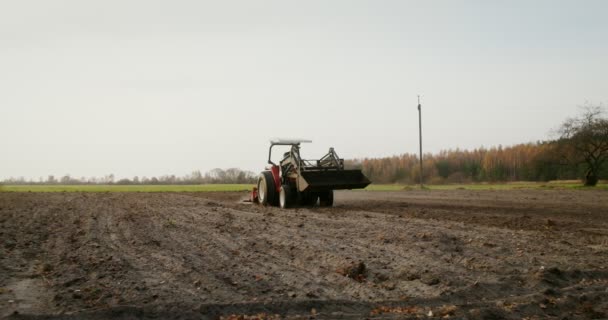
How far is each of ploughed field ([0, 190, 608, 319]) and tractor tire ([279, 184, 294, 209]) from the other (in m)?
5.61

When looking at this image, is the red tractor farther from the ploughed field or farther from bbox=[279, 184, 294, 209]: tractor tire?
the ploughed field

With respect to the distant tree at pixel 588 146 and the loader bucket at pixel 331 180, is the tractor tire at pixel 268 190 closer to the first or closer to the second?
the loader bucket at pixel 331 180

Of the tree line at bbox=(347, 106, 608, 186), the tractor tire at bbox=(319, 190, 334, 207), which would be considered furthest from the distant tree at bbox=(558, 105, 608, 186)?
the tractor tire at bbox=(319, 190, 334, 207)

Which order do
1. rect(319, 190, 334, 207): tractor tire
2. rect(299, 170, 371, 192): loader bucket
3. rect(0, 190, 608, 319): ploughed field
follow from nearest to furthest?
rect(0, 190, 608, 319): ploughed field → rect(299, 170, 371, 192): loader bucket → rect(319, 190, 334, 207): tractor tire

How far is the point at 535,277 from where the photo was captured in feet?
24.0

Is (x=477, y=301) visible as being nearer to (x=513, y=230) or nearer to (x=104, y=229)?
(x=513, y=230)

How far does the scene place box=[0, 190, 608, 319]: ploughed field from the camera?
603 cm

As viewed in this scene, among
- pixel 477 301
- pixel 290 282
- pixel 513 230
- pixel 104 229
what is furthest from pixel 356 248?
pixel 104 229

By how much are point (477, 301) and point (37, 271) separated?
231 inches

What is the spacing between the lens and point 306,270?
789cm

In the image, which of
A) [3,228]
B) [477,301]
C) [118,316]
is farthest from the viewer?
[3,228]

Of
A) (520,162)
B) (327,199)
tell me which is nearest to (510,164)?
(520,162)

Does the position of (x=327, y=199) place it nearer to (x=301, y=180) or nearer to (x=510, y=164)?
(x=301, y=180)

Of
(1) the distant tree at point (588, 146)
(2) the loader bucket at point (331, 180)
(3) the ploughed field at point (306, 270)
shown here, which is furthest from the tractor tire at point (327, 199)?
(1) the distant tree at point (588, 146)
